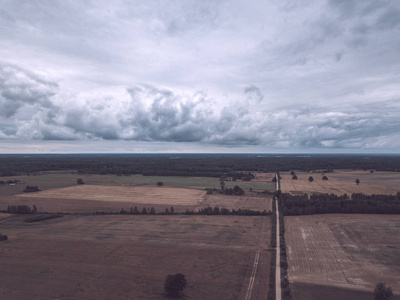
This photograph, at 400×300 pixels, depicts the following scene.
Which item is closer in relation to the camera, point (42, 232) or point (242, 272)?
point (242, 272)

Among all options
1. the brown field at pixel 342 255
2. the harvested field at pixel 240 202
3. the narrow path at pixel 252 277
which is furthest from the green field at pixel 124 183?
the narrow path at pixel 252 277

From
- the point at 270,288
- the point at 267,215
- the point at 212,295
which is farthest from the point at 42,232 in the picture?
the point at 267,215

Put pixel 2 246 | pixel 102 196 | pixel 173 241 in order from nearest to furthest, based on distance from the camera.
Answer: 1. pixel 2 246
2. pixel 173 241
3. pixel 102 196

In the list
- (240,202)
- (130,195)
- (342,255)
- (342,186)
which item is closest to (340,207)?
(240,202)

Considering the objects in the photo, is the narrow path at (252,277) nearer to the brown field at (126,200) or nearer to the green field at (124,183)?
the brown field at (126,200)

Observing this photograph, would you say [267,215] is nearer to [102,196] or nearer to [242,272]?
[242,272]

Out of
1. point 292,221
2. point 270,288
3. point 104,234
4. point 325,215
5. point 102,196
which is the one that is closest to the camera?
point 270,288

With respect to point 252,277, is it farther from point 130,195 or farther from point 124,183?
point 124,183
